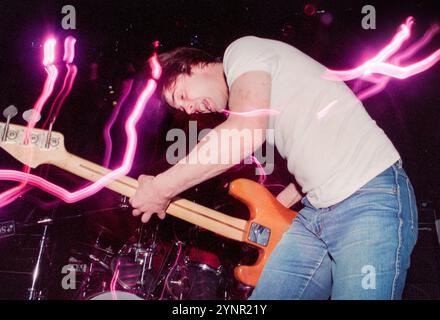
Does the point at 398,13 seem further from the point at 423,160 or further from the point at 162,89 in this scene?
the point at 162,89

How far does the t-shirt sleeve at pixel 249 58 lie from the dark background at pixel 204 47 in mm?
1864

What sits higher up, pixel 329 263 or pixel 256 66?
pixel 256 66

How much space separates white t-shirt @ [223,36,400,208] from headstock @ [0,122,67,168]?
1398 mm

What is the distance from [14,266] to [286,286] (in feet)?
8.69

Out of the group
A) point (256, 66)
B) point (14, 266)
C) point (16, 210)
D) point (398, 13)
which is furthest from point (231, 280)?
point (398, 13)

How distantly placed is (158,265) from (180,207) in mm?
1835

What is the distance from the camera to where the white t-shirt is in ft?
4.44

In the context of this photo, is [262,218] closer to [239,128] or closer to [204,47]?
[239,128]

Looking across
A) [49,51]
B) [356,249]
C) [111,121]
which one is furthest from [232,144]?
[111,121]

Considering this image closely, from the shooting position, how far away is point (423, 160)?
391 cm

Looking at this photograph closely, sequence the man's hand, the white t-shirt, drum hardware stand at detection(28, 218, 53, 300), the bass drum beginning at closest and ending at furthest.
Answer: the white t-shirt, the man's hand, the bass drum, drum hardware stand at detection(28, 218, 53, 300)

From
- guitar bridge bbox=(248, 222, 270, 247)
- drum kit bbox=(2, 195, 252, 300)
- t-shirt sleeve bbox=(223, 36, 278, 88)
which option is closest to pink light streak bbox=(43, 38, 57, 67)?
drum kit bbox=(2, 195, 252, 300)

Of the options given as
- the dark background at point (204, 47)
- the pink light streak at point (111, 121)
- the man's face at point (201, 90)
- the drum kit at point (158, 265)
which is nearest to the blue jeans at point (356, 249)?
the man's face at point (201, 90)

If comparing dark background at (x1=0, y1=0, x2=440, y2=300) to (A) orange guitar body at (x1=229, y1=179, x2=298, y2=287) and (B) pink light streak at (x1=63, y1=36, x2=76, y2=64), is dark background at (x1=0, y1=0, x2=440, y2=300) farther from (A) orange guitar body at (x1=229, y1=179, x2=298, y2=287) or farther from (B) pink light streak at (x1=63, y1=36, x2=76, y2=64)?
(A) orange guitar body at (x1=229, y1=179, x2=298, y2=287)
